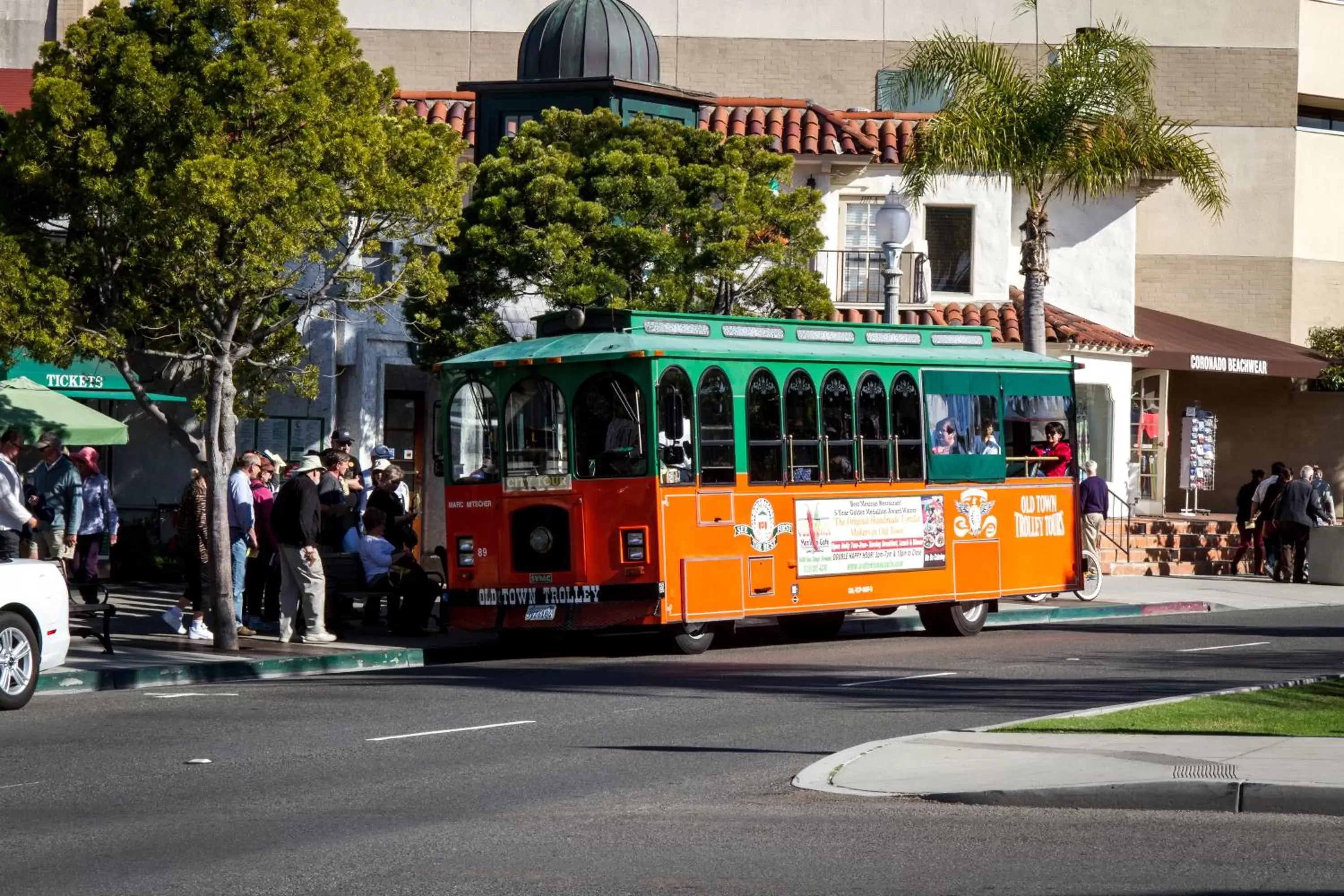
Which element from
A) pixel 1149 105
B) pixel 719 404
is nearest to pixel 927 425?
pixel 719 404

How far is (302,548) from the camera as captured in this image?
1830 cm

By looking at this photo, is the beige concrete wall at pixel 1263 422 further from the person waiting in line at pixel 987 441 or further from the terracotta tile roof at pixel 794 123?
the person waiting in line at pixel 987 441

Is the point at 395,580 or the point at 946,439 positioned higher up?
the point at 946,439

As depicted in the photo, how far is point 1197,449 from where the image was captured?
129 ft

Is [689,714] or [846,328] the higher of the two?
[846,328]

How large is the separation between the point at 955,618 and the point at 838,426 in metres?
3.22

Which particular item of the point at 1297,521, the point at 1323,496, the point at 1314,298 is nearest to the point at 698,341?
the point at 1297,521

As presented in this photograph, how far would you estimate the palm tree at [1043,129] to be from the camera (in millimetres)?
27000

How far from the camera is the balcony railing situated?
114 ft

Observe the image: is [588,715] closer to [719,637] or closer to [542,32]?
[719,637]

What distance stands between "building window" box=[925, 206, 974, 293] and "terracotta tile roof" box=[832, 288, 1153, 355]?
64 cm

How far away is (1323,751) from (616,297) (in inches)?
604

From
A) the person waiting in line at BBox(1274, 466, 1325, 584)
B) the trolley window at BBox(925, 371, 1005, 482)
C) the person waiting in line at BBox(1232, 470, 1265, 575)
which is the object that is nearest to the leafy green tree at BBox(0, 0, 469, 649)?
the trolley window at BBox(925, 371, 1005, 482)

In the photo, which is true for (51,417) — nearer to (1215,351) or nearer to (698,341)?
(698,341)
